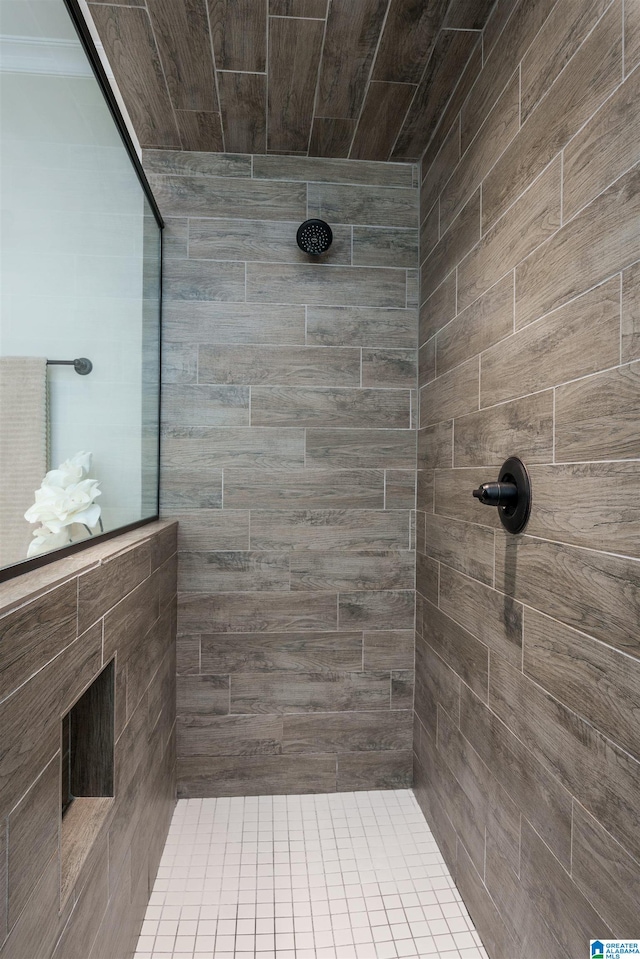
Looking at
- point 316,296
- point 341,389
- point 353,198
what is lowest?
point 341,389

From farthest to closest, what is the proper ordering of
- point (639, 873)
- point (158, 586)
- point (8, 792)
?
1. point (158, 586)
2. point (639, 873)
3. point (8, 792)

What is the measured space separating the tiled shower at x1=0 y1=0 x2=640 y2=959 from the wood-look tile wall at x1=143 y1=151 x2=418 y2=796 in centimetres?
1

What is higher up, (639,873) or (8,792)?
(8,792)

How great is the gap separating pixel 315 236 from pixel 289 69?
1.72 ft

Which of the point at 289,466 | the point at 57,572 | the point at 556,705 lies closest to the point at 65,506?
the point at 57,572

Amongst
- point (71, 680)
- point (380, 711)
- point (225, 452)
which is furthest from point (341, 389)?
point (71, 680)

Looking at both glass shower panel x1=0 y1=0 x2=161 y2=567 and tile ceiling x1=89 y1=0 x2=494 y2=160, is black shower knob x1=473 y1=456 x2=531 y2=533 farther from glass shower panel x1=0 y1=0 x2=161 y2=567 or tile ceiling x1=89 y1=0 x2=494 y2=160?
tile ceiling x1=89 y1=0 x2=494 y2=160

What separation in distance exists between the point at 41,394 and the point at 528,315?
1024 mm

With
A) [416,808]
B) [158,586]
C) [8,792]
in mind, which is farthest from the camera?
[416,808]

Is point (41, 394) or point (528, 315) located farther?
point (528, 315)

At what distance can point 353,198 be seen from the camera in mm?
2215

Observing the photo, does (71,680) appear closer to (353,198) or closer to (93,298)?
(93,298)

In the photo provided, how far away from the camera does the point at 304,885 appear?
1.72 m

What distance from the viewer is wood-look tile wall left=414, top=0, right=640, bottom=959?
920mm
